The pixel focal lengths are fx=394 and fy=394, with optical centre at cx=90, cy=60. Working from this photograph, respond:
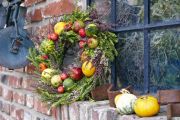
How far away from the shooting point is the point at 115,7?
148 centimetres

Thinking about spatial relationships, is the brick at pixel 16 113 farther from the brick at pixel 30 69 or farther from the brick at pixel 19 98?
the brick at pixel 30 69

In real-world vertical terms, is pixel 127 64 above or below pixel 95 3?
below

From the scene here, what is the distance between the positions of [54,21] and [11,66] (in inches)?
10.5

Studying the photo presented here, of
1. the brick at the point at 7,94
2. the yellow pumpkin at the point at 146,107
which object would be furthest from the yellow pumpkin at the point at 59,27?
the brick at the point at 7,94

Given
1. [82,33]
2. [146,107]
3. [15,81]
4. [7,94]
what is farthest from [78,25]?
[7,94]

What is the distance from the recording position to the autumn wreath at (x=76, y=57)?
4.50ft

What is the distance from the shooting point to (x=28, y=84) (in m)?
1.88

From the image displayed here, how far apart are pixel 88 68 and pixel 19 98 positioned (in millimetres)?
726

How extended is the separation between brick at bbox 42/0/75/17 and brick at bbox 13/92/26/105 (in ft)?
1.39

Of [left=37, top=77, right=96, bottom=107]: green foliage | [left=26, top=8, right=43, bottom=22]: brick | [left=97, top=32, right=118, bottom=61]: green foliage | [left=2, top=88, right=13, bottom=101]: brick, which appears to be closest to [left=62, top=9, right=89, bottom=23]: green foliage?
[left=97, top=32, right=118, bottom=61]: green foliage

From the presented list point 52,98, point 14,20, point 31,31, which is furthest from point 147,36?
point 31,31

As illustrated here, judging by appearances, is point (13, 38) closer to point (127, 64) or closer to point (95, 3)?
point (95, 3)

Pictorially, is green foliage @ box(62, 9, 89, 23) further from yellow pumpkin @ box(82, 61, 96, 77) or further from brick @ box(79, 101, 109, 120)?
brick @ box(79, 101, 109, 120)

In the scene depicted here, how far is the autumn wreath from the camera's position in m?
1.37
